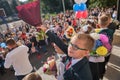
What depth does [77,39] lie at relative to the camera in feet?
8.22

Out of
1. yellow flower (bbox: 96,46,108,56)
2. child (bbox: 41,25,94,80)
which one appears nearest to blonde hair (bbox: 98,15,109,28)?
yellow flower (bbox: 96,46,108,56)

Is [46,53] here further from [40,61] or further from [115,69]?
[115,69]

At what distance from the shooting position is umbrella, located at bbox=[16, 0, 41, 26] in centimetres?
317

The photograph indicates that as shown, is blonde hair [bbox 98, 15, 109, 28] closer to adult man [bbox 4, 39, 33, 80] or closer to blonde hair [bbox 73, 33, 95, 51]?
adult man [bbox 4, 39, 33, 80]

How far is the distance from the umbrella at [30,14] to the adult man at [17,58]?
1344mm

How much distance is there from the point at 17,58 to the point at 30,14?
152 centimetres

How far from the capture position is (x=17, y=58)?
14.5 feet

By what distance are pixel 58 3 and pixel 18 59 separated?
1462 inches

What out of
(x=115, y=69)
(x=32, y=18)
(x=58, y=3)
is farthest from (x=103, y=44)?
(x=58, y=3)

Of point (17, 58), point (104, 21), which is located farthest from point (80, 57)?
point (17, 58)

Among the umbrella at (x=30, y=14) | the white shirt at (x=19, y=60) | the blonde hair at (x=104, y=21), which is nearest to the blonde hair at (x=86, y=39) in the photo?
the umbrella at (x=30, y=14)

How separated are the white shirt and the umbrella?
1.35 m

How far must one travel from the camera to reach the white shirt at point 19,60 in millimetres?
4406

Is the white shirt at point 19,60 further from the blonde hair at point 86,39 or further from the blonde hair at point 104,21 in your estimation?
the blonde hair at point 86,39
